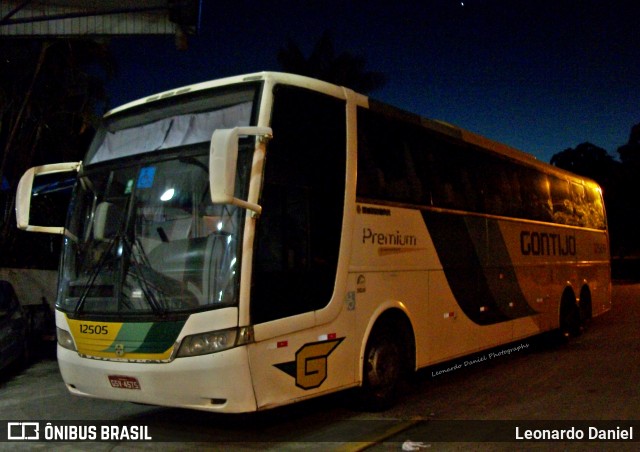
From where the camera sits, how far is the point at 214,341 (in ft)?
20.7

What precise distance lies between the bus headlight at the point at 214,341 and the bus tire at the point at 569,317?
967cm

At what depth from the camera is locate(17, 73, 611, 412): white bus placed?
639 centimetres

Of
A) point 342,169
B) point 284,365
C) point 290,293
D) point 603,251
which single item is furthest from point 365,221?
point 603,251

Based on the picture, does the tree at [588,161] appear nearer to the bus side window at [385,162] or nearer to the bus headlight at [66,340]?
the bus side window at [385,162]

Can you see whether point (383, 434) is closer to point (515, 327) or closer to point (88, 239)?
point (88, 239)

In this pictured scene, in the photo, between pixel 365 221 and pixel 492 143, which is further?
pixel 492 143

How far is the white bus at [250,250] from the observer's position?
21.0ft

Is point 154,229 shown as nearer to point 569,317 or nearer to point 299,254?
point 299,254

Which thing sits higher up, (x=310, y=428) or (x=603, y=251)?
(x=603, y=251)

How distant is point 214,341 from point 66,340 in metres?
1.96

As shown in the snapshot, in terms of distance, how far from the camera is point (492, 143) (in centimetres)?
1198

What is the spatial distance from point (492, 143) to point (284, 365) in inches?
268

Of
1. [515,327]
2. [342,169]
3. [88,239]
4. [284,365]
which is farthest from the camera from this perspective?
Answer: [515,327]

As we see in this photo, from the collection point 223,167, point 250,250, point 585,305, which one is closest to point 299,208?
point 250,250
